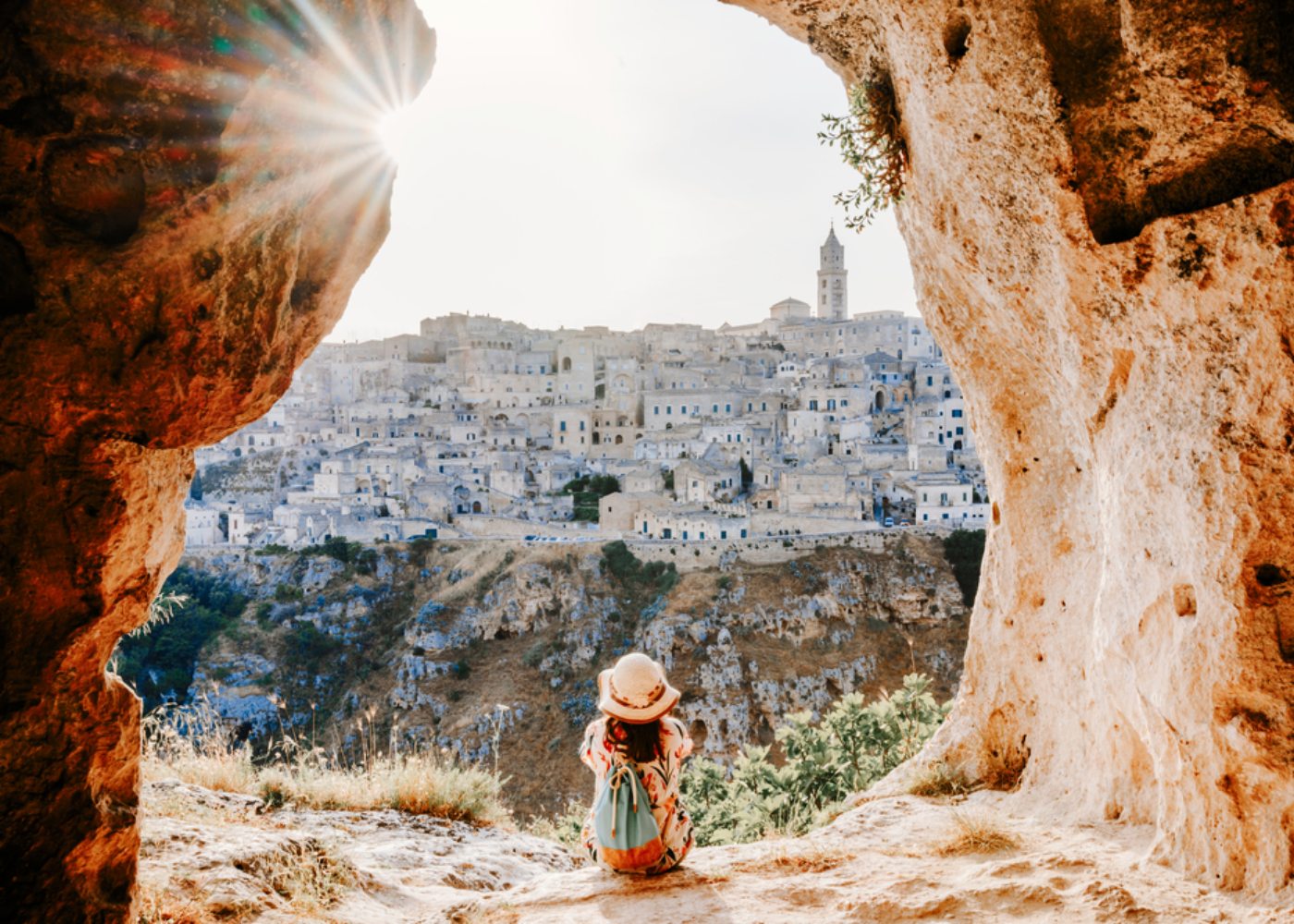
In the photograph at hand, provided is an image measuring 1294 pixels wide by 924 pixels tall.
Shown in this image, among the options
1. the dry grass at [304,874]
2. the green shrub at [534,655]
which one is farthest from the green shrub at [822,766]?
the green shrub at [534,655]

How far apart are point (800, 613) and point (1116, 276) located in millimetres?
33626

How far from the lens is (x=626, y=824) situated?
4168 mm

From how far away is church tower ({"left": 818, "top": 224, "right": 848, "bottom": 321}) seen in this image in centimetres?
8319

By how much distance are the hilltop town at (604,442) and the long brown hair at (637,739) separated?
3511cm

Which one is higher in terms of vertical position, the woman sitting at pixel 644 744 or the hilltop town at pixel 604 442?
the hilltop town at pixel 604 442

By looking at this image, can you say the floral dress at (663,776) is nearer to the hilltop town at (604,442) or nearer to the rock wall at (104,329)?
the rock wall at (104,329)

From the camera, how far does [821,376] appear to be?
185ft

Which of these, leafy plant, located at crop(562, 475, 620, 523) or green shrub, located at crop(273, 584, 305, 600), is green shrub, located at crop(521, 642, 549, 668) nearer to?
leafy plant, located at crop(562, 475, 620, 523)

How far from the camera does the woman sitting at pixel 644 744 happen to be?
13.5 feet

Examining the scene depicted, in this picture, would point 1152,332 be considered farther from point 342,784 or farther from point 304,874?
point 342,784

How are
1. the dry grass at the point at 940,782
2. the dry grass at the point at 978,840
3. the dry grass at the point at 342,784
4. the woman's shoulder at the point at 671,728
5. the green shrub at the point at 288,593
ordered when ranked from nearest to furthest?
the woman's shoulder at the point at 671,728 < the dry grass at the point at 978,840 < the dry grass at the point at 940,782 < the dry grass at the point at 342,784 < the green shrub at the point at 288,593

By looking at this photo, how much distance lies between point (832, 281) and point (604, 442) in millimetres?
37157

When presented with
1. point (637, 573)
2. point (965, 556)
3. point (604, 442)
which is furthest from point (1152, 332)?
point (604, 442)

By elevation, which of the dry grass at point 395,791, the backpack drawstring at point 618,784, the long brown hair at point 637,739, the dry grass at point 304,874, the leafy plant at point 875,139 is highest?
the leafy plant at point 875,139
